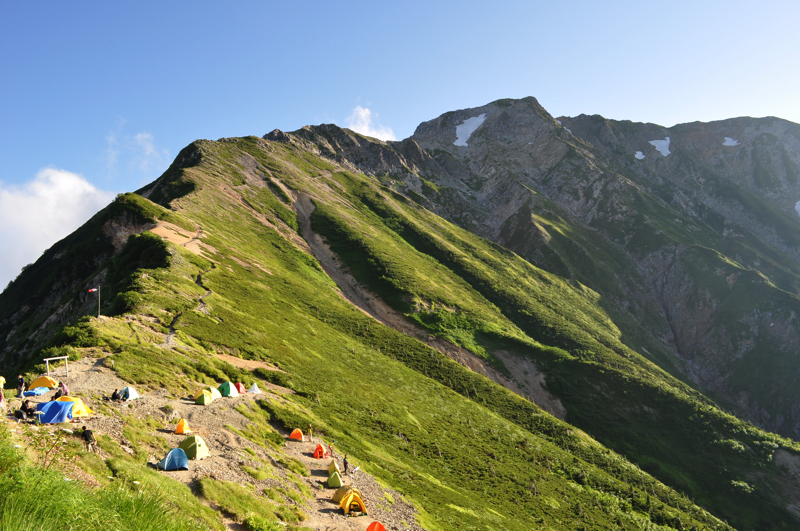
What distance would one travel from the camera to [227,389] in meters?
33.4

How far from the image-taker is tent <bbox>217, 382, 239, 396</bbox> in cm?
3319

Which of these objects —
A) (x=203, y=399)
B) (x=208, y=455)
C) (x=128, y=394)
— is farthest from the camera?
(x=203, y=399)

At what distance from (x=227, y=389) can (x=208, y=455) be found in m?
10.7

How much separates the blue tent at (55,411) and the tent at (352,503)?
1646 centimetres

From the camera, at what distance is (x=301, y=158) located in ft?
612

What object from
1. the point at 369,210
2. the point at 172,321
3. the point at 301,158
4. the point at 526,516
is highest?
the point at 301,158

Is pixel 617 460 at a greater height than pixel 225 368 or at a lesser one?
lesser

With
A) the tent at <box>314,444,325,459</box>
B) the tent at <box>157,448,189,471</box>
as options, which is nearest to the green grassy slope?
the tent at <box>314,444,325,459</box>

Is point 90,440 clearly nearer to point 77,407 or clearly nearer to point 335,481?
point 77,407

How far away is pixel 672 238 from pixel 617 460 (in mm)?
162312

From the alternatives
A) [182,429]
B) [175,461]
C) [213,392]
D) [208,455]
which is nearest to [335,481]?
[208,455]

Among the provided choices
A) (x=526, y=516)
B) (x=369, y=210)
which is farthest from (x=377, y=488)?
(x=369, y=210)

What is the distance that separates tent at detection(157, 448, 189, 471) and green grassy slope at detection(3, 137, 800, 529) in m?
8.35

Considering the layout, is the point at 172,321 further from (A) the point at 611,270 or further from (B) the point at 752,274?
(B) the point at 752,274
